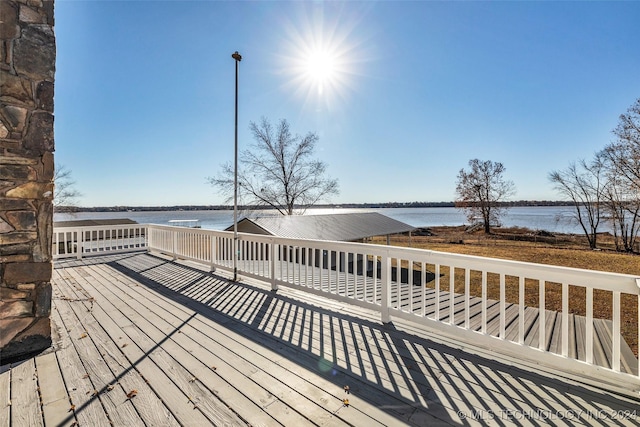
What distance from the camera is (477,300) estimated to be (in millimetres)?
4598

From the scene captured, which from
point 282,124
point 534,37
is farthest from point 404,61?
point 282,124

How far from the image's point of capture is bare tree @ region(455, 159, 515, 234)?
2980 centimetres

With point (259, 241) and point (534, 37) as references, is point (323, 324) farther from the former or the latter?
point (534, 37)

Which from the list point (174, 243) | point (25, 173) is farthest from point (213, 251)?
point (25, 173)

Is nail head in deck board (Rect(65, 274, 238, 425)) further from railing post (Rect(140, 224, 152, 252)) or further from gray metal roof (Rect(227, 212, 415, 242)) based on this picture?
gray metal roof (Rect(227, 212, 415, 242))

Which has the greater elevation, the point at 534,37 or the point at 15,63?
the point at 534,37

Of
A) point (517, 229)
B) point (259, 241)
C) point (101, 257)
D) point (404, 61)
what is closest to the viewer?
point (259, 241)

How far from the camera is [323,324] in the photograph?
10.5 ft

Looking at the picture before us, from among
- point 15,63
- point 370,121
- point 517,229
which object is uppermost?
point 370,121

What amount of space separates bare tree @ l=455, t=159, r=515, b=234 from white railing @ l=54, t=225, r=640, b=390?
83.5 feet

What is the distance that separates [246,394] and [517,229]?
34925 millimetres

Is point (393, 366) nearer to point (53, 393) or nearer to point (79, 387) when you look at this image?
point (79, 387)

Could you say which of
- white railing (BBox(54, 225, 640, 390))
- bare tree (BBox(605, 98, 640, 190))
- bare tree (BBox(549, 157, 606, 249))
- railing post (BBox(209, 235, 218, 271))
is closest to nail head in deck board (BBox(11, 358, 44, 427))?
white railing (BBox(54, 225, 640, 390))

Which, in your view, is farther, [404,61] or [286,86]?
[286,86]
